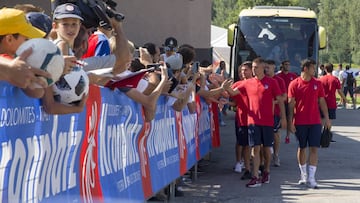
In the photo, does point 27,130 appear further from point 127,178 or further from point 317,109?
point 317,109

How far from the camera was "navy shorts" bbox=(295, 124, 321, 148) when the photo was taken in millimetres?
12211

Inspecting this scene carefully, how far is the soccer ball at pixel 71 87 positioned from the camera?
4953 mm

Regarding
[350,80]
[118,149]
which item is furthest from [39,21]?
[350,80]

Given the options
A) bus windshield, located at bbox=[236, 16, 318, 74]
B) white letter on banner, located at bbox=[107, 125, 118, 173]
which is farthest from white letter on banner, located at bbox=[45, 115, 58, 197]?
bus windshield, located at bbox=[236, 16, 318, 74]

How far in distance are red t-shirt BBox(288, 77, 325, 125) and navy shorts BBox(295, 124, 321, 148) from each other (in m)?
0.07

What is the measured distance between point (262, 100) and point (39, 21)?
7.37m

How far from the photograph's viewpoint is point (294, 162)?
49.2ft

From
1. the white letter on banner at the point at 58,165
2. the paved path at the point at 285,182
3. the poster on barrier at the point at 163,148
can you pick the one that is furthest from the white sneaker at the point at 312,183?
the white letter on banner at the point at 58,165

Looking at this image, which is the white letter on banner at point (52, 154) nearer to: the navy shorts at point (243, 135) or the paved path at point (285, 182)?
the paved path at point (285, 182)

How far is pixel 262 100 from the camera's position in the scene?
12406mm

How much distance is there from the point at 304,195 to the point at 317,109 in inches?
68.3

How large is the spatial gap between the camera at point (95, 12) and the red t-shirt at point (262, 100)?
5.94 metres

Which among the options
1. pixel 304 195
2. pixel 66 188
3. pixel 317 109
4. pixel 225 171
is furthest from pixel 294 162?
pixel 66 188

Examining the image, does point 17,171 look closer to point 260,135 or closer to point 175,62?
point 175,62
